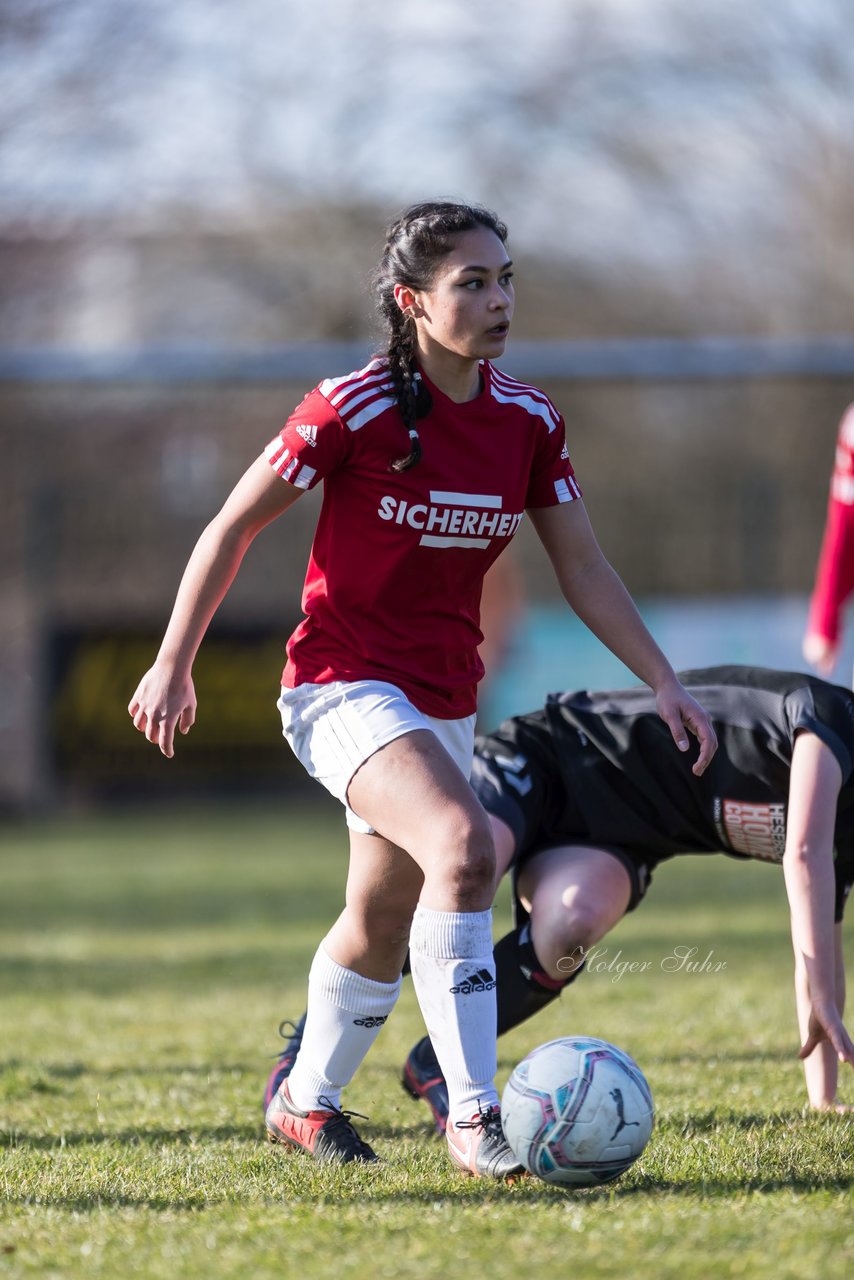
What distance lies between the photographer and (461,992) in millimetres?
3186

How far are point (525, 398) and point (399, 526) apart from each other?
1.56 ft

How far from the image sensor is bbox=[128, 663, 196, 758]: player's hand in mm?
3334

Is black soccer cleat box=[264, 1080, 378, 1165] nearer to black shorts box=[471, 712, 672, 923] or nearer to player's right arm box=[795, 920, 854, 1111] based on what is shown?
black shorts box=[471, 712, 672, 923]

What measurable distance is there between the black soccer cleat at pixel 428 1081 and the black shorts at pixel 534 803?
0.43 metres

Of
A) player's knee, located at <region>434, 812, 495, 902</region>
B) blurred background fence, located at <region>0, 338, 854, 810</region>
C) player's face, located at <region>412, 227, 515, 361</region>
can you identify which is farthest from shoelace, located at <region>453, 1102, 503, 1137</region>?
blurred background fence, located at <region>0, 338, 854, 810</region>

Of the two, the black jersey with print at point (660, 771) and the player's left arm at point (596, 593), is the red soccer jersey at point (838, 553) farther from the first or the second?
the player's left arm at point (596, 593)

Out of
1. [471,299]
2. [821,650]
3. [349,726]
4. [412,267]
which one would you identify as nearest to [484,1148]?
[349,726]

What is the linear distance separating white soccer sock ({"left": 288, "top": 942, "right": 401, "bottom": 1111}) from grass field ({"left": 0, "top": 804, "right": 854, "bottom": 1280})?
0.59 feet

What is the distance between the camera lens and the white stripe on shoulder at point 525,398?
11.6 feet

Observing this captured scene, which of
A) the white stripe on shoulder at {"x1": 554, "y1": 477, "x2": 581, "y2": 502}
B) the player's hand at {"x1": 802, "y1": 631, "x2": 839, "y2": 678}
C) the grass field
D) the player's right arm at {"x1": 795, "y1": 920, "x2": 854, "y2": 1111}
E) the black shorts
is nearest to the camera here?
the grass field

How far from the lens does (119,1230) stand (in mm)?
2773

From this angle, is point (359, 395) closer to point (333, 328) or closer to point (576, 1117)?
point (576, 1117)

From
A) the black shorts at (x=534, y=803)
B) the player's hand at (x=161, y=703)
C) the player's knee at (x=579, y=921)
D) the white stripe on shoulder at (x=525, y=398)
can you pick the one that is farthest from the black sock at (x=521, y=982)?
the white stripe on shoulder at (x=525, y=398)

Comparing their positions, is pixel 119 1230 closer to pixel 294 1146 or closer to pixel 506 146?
pixel 294 1146
